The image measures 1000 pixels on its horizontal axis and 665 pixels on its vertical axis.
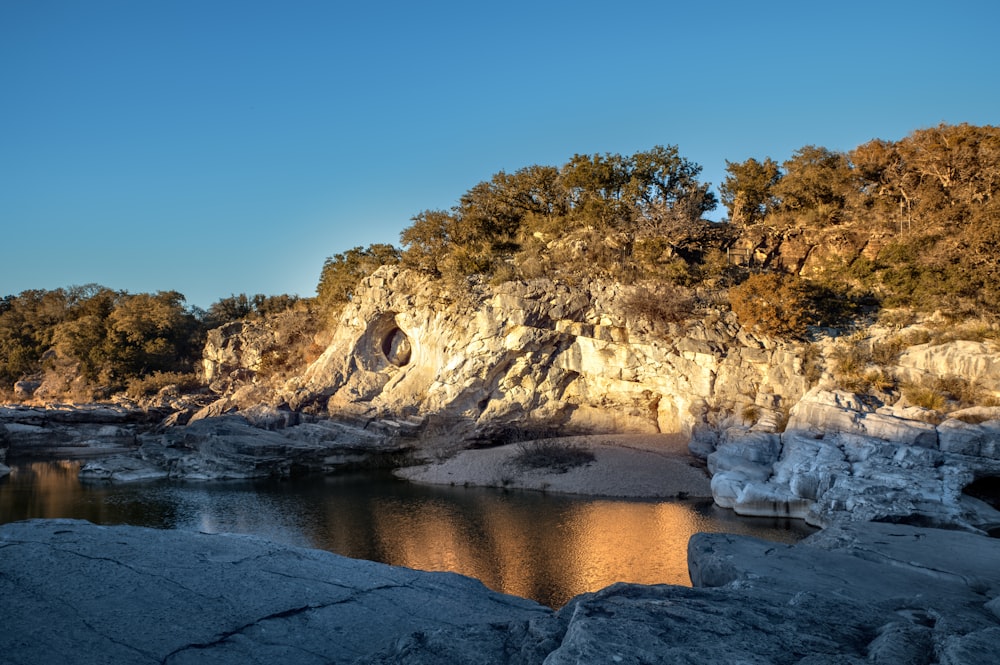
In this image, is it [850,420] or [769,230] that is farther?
[769,230]

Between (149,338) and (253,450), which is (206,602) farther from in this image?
(149,338)

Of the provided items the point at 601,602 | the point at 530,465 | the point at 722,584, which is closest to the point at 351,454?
the point at 530,465

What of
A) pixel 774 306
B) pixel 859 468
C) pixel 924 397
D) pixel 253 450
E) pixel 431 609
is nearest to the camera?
pixel 431 609

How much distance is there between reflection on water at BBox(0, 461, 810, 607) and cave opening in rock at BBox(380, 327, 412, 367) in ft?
32.6

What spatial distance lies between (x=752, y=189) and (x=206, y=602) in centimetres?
3457

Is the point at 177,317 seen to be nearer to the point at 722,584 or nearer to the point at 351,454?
the point at 351,454

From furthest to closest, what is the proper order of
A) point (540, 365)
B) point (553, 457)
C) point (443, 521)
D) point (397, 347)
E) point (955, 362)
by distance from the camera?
point (397, 347) → point (540, 365) → point (553, 457) → point (955, 362) → point (443, 521)

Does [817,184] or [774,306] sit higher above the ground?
[817,184]

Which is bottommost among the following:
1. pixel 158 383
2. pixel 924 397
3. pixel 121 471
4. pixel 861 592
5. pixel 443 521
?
pixel 443 521

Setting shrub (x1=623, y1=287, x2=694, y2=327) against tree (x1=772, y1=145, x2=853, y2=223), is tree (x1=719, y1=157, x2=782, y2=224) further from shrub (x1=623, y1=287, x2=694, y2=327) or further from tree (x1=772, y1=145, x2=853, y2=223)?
shrub (x1=623, y1=287, x2=694, y2=327)

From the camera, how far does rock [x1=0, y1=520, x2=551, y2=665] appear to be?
643 centimetres

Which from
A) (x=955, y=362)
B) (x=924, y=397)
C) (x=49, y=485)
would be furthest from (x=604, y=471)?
(x=49, y=485)

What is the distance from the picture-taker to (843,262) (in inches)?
1197

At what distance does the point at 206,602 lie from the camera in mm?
7496
